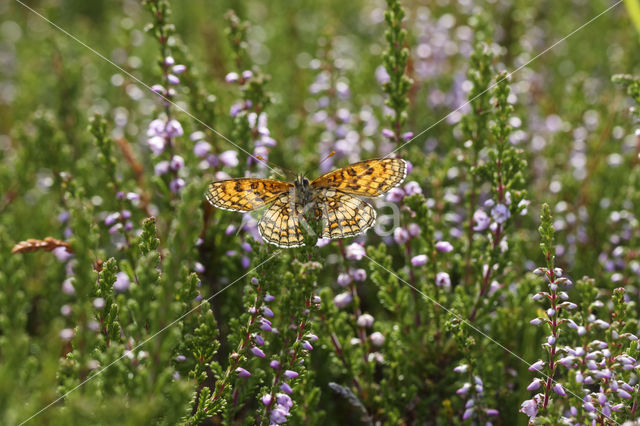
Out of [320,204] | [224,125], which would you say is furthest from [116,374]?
[224,125]

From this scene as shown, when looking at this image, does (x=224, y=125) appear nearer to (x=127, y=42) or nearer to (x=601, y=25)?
(x=127, y=42)

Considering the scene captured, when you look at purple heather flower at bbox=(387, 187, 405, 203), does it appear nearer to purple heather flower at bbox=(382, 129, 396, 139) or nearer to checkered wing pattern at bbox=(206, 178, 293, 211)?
purple heather flower at bbox=(382, 129, 396, 139)

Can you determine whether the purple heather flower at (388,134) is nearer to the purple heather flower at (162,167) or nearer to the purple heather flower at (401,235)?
the purple heather flower at (401,235)

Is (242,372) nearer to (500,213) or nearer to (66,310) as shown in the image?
(500,213)

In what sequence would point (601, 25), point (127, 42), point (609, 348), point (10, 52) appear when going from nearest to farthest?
point (609, 348), point (127, 42), point (601, 25), point (10, 52)

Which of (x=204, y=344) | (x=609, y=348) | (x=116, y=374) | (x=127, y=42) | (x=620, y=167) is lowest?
(x=116, y=374)

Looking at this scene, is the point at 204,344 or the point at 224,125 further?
the point at 224,125

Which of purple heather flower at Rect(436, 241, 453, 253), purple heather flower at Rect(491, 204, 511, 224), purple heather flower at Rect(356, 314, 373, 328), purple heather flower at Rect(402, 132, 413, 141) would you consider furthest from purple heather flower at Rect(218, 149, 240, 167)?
purple heather flower at Rect(491, 204, 511, 224)

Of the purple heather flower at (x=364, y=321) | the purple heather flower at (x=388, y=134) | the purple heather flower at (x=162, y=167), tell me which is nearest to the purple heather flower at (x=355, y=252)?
the purple heather flower at (x=364, y=321)
